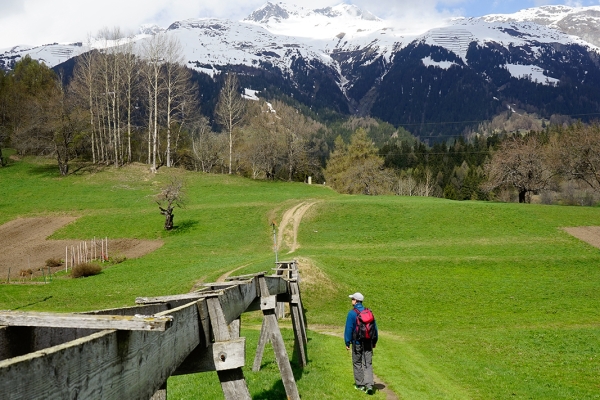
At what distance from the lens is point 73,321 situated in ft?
9.89

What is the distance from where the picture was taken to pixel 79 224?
48.0 metres

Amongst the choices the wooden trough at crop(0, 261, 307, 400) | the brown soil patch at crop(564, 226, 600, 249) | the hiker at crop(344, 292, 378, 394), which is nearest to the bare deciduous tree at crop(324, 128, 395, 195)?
the brown soil patch at crop(564, 226, 600, 249)

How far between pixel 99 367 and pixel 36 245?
153 ft

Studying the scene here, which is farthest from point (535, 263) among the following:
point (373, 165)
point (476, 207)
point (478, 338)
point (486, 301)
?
point (373, 165)

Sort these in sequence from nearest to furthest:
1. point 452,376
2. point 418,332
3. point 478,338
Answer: point 452,376 → point 478,338 → point 418,332

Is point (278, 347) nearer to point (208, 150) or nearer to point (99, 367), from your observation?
point (99, 367)

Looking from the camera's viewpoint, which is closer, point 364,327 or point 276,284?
point 276,284

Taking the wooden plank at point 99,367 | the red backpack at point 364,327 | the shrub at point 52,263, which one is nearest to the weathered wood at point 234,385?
the wooden plank at point 99,367

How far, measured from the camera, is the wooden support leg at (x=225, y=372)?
500 centimetres

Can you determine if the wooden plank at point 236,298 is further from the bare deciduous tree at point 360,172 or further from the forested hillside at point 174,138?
the bare deciduous tree at point 360,172

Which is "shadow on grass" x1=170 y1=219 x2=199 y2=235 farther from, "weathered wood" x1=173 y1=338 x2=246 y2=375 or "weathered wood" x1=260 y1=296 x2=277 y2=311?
"weathered wood" x1=173 y1=338 x2=246 y2=375

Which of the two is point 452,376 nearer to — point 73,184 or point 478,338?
point 478,338

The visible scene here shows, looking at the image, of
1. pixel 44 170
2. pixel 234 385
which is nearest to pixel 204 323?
pixel 234 385

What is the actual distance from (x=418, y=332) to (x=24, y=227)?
42537 millimetres
